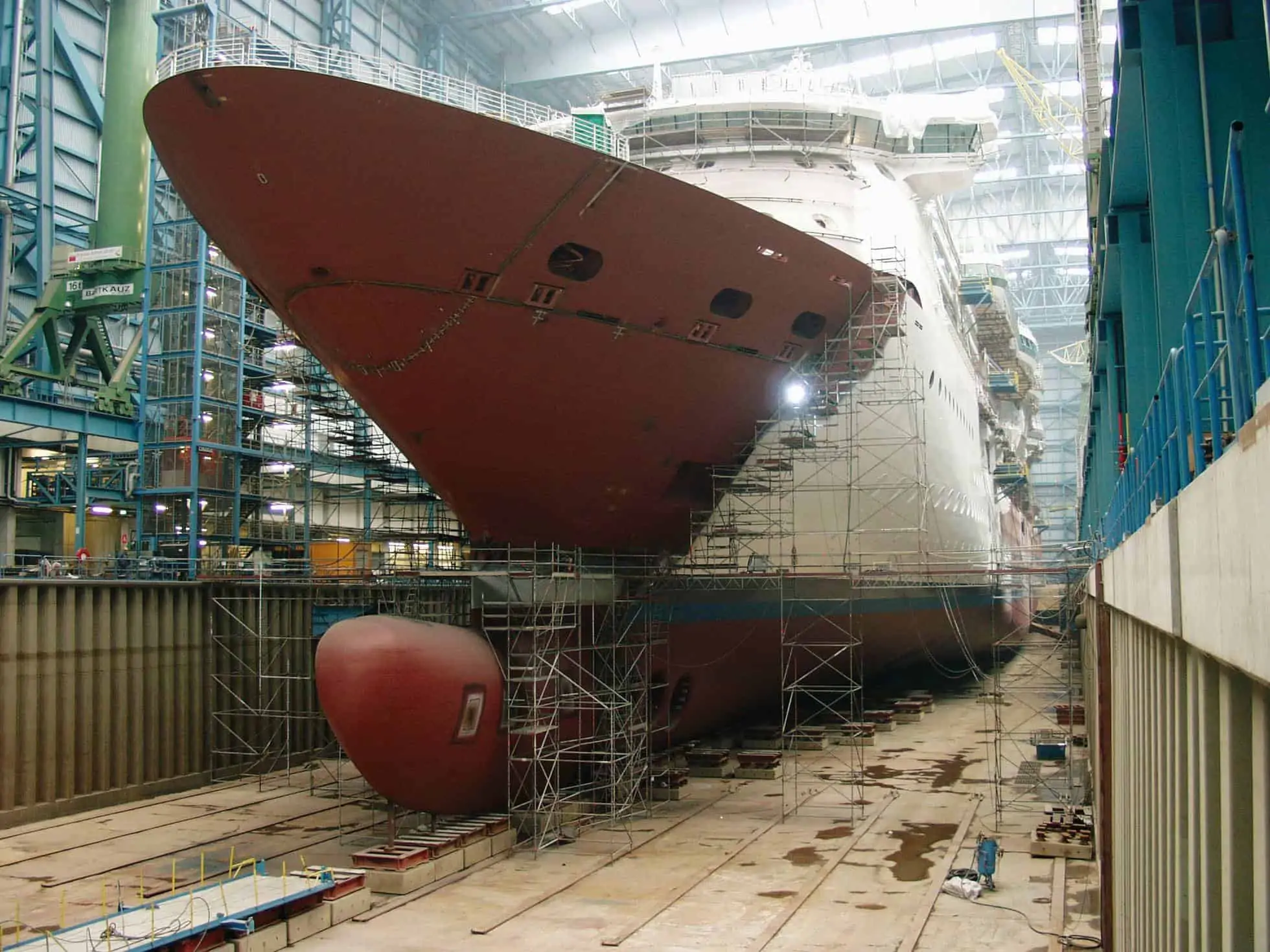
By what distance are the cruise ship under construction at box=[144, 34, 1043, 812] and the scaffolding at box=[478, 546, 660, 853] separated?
78mm

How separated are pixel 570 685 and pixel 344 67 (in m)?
7.28

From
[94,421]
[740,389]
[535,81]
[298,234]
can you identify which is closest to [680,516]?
[740,389]

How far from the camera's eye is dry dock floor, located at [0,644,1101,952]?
9633 mm

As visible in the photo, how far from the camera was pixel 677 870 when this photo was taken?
11594mm

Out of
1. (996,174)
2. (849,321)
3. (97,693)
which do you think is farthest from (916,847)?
(996,174)

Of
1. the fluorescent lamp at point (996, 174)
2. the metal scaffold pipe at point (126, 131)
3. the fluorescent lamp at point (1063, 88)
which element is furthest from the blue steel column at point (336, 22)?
the fluorescent lamp at point (996, 174)

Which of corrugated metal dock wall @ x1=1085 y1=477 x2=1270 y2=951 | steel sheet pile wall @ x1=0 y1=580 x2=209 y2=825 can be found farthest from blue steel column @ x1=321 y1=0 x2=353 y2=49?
corrugated metal dock wall @ x1=1085 y1=477 x2=1270 y2=951

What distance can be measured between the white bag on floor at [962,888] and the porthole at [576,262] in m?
7.19

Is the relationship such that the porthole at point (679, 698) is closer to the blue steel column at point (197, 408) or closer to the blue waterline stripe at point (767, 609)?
the blue waterline stripe at point (767, 609)

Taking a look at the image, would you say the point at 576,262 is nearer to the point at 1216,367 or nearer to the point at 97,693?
the point at 97,693

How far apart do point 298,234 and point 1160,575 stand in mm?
10343

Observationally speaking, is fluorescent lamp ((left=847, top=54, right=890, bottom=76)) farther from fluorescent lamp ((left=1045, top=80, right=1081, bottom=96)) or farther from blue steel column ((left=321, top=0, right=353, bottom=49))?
blue steel column ((left=321, top=0, right=353, bottom=49))

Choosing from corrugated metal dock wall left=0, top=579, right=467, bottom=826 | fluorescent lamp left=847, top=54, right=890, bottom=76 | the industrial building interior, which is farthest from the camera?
fluorescent lamp left=847, top=54, right=890, bottom=76

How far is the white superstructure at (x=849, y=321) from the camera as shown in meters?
16.2
